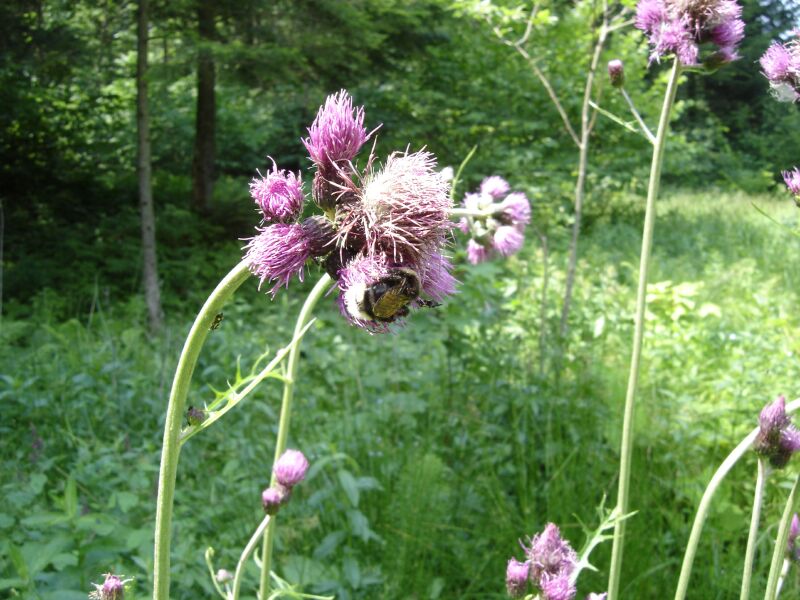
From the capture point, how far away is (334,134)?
1051mm

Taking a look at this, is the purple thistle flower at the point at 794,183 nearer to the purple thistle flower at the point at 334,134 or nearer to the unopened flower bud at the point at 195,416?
the purple thistle flower at the point at 334,134

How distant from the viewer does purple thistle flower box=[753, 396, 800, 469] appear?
142 cm

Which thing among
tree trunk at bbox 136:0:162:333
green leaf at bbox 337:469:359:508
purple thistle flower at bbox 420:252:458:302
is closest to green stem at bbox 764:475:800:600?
purple thistle flower at bbox 420:252:458:302

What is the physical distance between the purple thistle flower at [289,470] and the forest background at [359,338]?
0.75 metres

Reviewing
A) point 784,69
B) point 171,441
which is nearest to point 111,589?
point 171,441

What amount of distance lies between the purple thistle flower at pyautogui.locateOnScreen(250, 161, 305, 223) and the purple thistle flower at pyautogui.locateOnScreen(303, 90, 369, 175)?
0.05 m

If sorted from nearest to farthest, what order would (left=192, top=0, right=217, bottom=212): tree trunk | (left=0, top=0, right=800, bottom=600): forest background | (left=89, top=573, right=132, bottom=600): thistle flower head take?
(left=89, top=573, right=132, bottom=600): thistle flower head → (left=0, top=0, right=800, bottom=600): forest background → (left=192, top=0, right=217, bottom=212): tree trunk

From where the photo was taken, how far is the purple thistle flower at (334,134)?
41.2 inches

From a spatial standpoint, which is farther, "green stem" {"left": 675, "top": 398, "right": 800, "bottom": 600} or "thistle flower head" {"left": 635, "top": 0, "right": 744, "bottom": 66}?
"thistle flower head" {"left": 635, "top": 0, "right": 744, "bottom": 66}

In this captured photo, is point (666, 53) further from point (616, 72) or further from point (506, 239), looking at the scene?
point (506, 239)

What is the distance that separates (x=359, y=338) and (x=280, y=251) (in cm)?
446

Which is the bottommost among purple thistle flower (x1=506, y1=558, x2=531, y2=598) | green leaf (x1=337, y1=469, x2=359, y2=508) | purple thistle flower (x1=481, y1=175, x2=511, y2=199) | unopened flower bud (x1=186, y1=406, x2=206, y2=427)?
green leaf (x1=337, y1=469, x2=359, y2=508)

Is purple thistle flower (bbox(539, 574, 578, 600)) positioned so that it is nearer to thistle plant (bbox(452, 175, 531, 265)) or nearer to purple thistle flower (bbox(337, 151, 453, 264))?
purple thistle flower (bbox(337, 151, 453, 264))

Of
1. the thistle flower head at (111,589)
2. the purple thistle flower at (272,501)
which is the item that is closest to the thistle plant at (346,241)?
the thistle flower head at (111,589)
